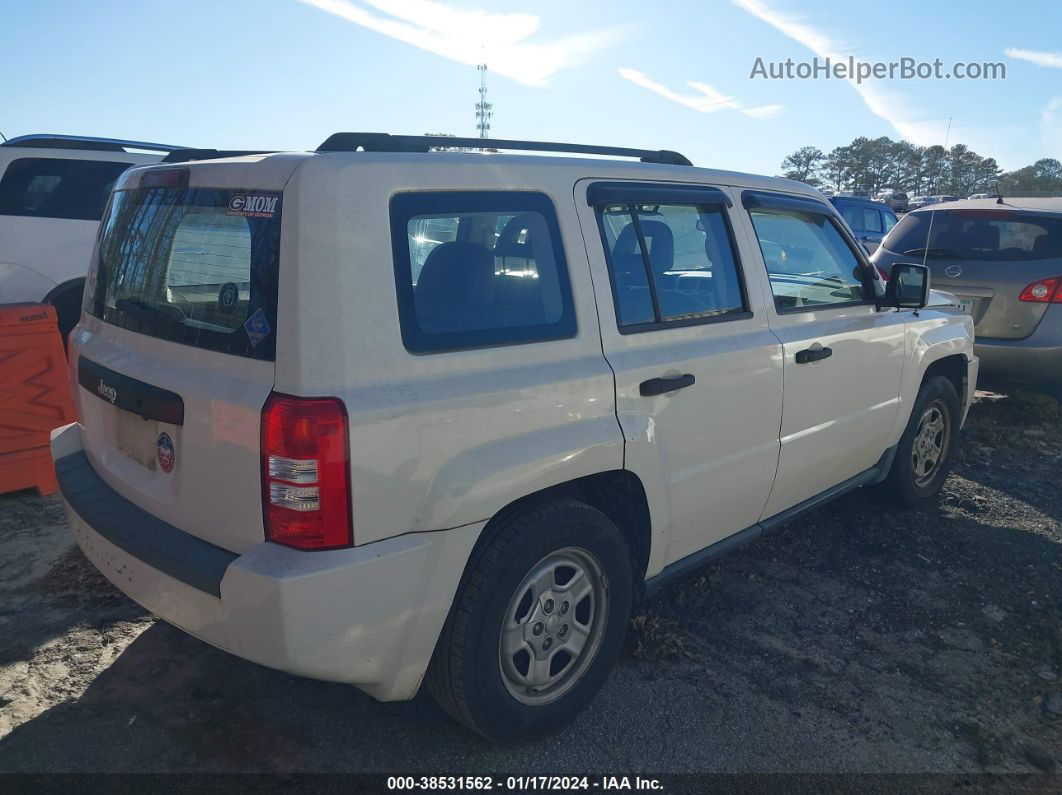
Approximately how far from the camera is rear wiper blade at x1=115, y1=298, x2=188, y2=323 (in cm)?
253

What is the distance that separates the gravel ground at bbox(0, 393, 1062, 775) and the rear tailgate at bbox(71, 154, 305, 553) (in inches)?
31.9

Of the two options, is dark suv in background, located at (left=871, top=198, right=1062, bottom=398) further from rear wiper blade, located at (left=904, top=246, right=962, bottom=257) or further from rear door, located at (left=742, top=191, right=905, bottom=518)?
rear door, located at (left=742, top=191, right=905, bottom=518)

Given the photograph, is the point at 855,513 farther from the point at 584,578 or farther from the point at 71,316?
the point at 71,316

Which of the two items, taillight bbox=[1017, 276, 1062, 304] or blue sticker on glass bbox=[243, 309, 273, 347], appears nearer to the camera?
blue sticker on glass bbox=[243, 309, 273, 347]

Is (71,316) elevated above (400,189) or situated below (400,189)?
below

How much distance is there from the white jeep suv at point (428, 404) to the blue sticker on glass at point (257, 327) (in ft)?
0.04

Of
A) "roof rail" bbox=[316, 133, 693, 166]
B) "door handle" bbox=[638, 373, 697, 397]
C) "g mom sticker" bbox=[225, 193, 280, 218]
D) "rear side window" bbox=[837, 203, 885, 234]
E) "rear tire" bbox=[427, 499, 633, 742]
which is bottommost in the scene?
"rear tire" bbox=[427, 499, 633, 742]

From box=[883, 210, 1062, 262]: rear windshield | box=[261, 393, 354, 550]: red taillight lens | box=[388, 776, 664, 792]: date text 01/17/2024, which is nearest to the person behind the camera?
box=[261, 393, 354, 550]: red taillight lens

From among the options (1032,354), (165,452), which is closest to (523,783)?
(165,452)

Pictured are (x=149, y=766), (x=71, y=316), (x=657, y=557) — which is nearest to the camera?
(x=149, y=766)

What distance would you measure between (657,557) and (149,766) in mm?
1878

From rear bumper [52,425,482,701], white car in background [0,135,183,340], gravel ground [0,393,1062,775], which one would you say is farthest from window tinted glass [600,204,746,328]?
white car in background [0,135,183,340]

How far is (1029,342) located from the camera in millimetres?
6402

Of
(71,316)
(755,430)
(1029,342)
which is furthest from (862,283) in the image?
(71,316)
